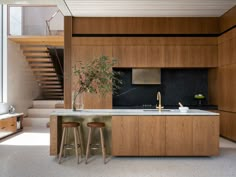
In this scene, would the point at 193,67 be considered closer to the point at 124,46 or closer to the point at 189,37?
the point at 189,37

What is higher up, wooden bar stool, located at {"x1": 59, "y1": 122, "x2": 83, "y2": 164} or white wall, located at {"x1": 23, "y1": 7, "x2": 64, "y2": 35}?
white wall, located at {"x1": 23, "y1": 7, "x2": 64, "y2": 35}

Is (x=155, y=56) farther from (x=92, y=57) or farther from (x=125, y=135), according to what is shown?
(x=125, y=135)

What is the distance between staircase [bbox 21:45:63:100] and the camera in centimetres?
907

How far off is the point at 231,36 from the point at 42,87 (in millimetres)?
7432

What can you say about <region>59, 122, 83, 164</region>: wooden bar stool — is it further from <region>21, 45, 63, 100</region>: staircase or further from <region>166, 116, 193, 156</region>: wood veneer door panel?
<region>21, 45, 63, 100</region>: staircase

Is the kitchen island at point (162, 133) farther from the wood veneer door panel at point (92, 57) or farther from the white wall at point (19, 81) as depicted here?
the white wall at point (19, 81)

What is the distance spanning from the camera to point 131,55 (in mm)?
6605

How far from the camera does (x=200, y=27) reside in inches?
262

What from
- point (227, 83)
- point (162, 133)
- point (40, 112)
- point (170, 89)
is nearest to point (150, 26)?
point (170, 89)

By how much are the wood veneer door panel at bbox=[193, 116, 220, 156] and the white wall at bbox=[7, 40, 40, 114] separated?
5.76 metres

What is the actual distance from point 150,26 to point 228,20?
1.90 meters

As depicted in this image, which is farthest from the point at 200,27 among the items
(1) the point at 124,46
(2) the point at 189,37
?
(1) the point at 124,46

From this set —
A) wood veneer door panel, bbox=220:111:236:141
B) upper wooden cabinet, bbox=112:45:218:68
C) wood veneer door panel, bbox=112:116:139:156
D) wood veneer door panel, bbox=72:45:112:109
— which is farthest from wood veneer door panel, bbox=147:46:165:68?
wood veneer door panel, bbox=112:116:139:156

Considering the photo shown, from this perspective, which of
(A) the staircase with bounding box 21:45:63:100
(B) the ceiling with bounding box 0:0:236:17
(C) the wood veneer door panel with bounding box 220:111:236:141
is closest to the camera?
(B) the ceiling with bounding box 0:0:236:17
